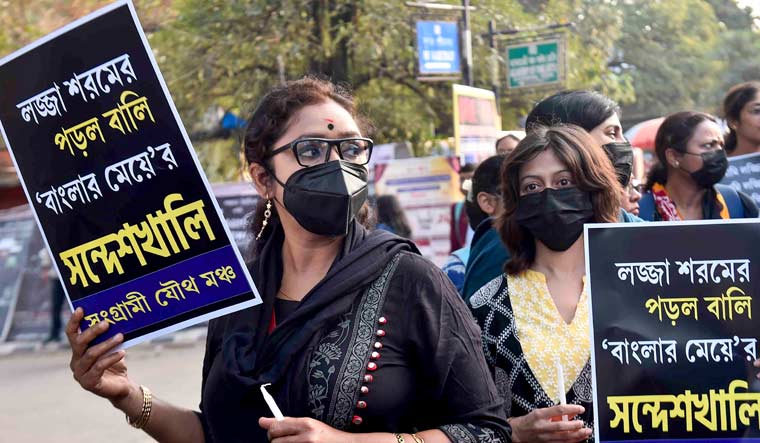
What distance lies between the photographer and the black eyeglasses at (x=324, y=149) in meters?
2.76

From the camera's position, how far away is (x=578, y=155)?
334 cm

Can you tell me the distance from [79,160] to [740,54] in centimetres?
3945

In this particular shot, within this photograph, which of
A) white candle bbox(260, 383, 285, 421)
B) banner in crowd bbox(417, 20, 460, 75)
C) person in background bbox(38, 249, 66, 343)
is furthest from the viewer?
banner in crowd bbox(417, 20, 460, 75)

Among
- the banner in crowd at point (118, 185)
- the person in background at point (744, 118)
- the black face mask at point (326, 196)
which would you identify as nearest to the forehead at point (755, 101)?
the person in background at point (744, 118)

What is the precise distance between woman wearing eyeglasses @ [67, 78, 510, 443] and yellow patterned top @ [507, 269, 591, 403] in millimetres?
515

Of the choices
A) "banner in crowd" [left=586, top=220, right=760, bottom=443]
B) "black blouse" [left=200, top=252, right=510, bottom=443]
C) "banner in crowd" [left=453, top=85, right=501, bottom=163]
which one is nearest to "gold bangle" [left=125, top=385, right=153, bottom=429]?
"black blouse" [left=200, top=252, right=510, bottom=443]

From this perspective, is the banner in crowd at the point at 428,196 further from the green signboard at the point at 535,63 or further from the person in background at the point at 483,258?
the person in background at the point at 483,258

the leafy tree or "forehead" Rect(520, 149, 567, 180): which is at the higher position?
the leafy tree

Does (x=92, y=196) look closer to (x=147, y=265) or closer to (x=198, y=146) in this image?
(x=147, y=265)

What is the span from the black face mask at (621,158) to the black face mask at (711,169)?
3.45ft

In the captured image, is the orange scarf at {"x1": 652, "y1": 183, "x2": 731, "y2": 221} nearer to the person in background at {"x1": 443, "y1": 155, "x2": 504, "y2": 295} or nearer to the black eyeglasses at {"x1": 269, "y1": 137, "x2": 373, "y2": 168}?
the person in background at {"x1": 443, "y1": 155, "x2": 504, "y2": 295}

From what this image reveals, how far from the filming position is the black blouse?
2525 mm

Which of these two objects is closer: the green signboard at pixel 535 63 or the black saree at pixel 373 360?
the black saree at pixel 373 360

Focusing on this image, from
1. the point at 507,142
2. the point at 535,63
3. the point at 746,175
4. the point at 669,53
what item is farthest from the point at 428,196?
the point at 669,53
